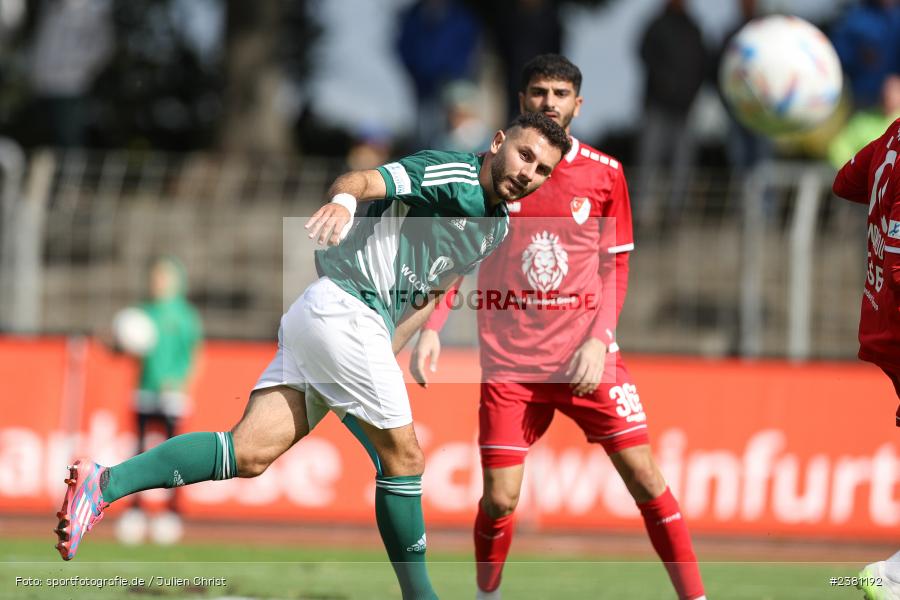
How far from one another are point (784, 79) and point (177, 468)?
5.12m

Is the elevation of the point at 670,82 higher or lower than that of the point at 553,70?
higher

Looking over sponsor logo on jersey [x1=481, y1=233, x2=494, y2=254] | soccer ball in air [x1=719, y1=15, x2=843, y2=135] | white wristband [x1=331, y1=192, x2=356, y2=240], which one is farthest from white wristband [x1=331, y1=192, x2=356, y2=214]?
soccer ball in air [x1=719, y1=15, x2=843, y2=135]

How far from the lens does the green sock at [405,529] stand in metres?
6.19

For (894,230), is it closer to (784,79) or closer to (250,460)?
(250,460)

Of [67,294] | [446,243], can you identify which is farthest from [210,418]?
[446,243]

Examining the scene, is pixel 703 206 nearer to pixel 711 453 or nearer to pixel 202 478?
pixel 711 453

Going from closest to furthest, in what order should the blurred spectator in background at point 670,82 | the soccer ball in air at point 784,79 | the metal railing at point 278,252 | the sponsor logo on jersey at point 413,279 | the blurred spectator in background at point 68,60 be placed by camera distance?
the sponsor logo on jersey at point 413,279, the soccer ball in air at point 784,79, the metal railing at point 278,252, the blurred spectator in background at point 68,60, the blurred spectator in background at point 670,82

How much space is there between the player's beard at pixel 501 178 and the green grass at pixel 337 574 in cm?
→ 276

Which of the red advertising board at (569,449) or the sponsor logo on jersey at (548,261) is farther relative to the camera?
the red advertising board at (569,449)

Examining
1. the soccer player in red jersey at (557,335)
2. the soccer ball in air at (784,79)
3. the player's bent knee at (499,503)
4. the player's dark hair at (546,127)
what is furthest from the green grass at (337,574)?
the soccer ball in air at (784,79)

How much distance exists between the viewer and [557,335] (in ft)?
23.7

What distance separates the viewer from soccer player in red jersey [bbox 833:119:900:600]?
241 inches

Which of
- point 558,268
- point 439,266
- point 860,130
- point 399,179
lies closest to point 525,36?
point 860,130

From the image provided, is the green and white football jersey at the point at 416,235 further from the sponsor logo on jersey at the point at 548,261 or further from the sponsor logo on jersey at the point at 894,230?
the sponsor logo on jersey at the point at 894,230
